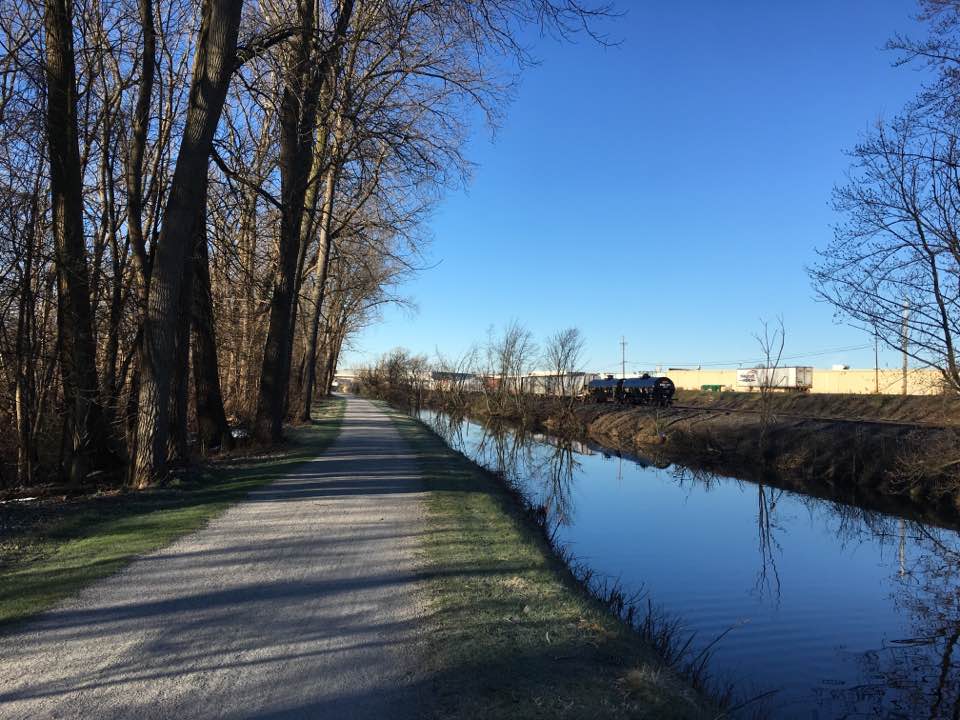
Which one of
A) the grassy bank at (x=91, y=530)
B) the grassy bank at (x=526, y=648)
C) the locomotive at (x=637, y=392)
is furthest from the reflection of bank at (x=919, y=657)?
the locomotive at (x=637, y=392)

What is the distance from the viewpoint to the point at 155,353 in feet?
38.5

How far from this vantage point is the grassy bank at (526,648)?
4430mm

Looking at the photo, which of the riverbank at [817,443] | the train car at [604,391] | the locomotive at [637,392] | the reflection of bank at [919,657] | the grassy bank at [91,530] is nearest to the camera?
the grassy bank at [91,530]

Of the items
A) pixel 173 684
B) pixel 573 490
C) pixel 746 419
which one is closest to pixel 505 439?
pixel 746 419

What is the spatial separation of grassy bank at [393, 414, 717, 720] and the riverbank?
13488 mm

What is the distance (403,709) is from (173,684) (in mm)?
1475

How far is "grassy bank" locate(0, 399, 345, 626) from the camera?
627 centimetres

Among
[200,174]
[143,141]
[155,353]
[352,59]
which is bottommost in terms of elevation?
[155,353]

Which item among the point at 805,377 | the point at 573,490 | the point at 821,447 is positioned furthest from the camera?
the point at 805,377

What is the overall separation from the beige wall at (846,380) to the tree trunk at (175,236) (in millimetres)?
15788

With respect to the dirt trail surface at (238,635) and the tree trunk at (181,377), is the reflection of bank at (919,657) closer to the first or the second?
the dirt trail surface at (238,635)

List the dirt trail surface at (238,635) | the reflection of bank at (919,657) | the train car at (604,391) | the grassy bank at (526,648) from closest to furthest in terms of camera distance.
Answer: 1. the dirt trail surface at (238,635)
2. the grassy bank at (526,648)
3. the reflection of bank at (919,657)
4. the train car at (604,391)

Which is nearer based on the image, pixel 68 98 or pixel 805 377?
pixel 68 98

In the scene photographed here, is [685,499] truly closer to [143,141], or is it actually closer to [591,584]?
[591,584]
